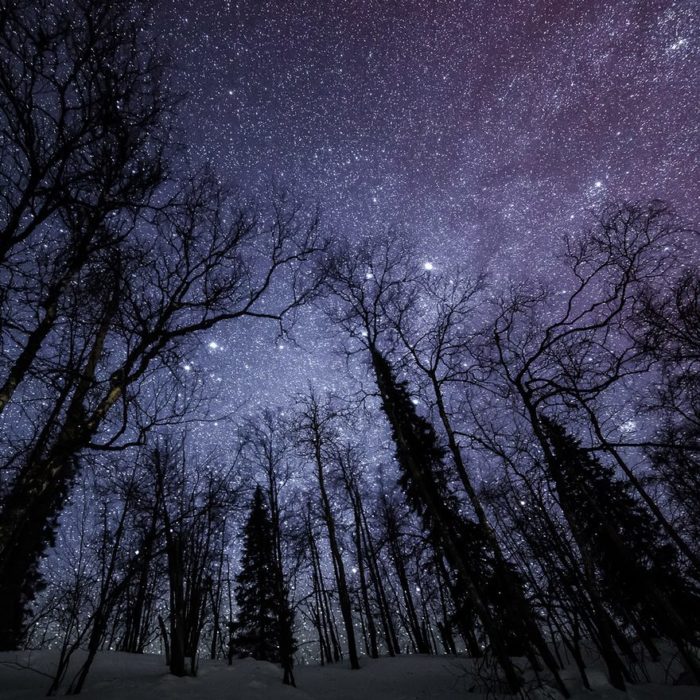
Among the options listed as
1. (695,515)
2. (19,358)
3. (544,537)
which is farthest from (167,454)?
(695,515)

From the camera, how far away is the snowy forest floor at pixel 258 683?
6414mm

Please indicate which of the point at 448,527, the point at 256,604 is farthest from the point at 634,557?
the point at 256,604

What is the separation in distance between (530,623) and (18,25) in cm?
1247

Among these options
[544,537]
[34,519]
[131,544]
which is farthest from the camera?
[131,544]

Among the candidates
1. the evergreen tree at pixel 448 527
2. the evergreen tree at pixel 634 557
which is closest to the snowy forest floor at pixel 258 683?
the evergreen tree at pixel 448 527

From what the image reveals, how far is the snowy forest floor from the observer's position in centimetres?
641

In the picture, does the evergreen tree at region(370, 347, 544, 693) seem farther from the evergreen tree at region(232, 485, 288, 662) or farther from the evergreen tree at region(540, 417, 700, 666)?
the evergreen tree at region(232, 485, 288, 662)

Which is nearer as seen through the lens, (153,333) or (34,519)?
(34,519)

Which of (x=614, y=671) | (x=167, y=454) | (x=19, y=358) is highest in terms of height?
(x=167, y=454)

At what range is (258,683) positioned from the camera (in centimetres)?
898

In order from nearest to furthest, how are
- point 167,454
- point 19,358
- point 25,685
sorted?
point 19,358, point 25,685, point 167,454

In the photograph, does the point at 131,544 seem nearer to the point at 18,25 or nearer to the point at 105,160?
the point at 105,160

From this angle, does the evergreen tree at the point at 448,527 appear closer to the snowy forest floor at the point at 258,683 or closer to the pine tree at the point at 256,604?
the snowy forest floor at the point at 258,683

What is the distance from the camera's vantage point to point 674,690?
20.1ft
